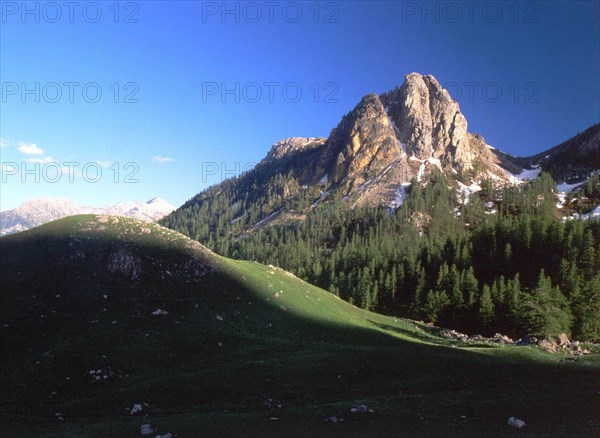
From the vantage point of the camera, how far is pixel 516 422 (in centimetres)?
1731

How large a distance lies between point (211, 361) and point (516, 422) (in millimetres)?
27213

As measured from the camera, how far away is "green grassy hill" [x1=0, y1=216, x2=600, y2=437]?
2003 cm

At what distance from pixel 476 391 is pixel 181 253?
48.5m

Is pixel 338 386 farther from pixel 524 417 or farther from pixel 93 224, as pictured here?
pixel 93 224

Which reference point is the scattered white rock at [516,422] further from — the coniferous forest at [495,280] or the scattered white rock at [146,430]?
the coniferous forest at [495,280]

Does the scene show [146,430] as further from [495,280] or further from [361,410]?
[495,280]

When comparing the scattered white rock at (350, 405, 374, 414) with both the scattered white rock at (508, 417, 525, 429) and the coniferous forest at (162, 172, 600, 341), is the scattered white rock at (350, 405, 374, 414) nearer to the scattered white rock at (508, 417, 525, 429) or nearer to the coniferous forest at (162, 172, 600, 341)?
the scattered white rock at (508, 417, 525, 429)

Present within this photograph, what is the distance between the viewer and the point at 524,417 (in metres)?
18.6

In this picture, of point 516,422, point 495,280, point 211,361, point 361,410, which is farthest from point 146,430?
point 495,280

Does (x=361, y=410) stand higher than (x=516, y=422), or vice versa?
(x=516, y=422)

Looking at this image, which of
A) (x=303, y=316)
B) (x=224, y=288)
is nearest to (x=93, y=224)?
(x=224, y=288)

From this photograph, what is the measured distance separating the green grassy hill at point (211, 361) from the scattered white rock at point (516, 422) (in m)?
0.66

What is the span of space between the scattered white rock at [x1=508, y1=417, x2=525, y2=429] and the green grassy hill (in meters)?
0.66

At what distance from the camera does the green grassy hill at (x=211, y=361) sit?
2003 cm
